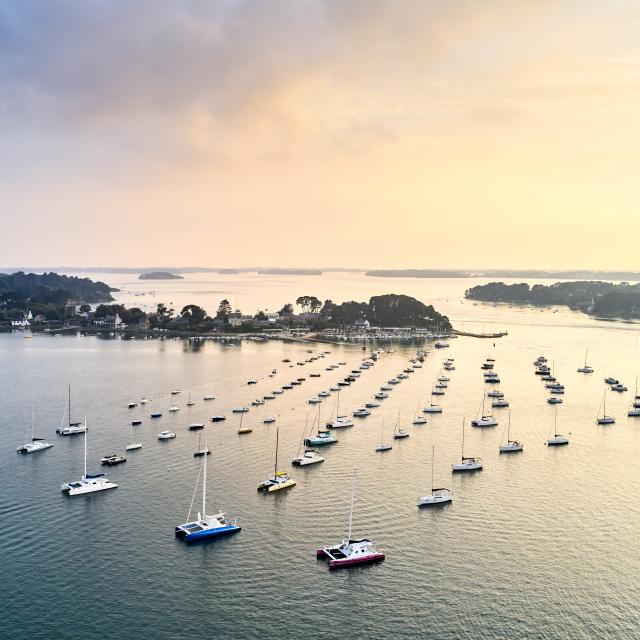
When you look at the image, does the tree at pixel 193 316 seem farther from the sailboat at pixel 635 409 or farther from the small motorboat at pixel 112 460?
the small motorboat at pixel 112 460

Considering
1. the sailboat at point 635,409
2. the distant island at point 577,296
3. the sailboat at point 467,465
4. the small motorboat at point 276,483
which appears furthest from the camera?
the distant island at point 577,296

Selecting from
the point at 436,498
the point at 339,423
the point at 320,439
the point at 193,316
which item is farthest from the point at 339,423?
the point at 193,316

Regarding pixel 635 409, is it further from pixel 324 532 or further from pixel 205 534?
pixel 205 534

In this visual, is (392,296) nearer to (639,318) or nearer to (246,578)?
(639,318)

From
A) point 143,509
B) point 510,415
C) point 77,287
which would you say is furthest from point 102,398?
point 77,287

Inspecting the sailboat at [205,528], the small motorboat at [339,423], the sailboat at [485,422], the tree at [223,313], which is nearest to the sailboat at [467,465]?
the sailboat at [485,422]

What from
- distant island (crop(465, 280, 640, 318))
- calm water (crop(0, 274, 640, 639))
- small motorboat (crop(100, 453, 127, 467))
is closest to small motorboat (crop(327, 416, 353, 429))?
calm water (crop(0, 274, 640, 639))
